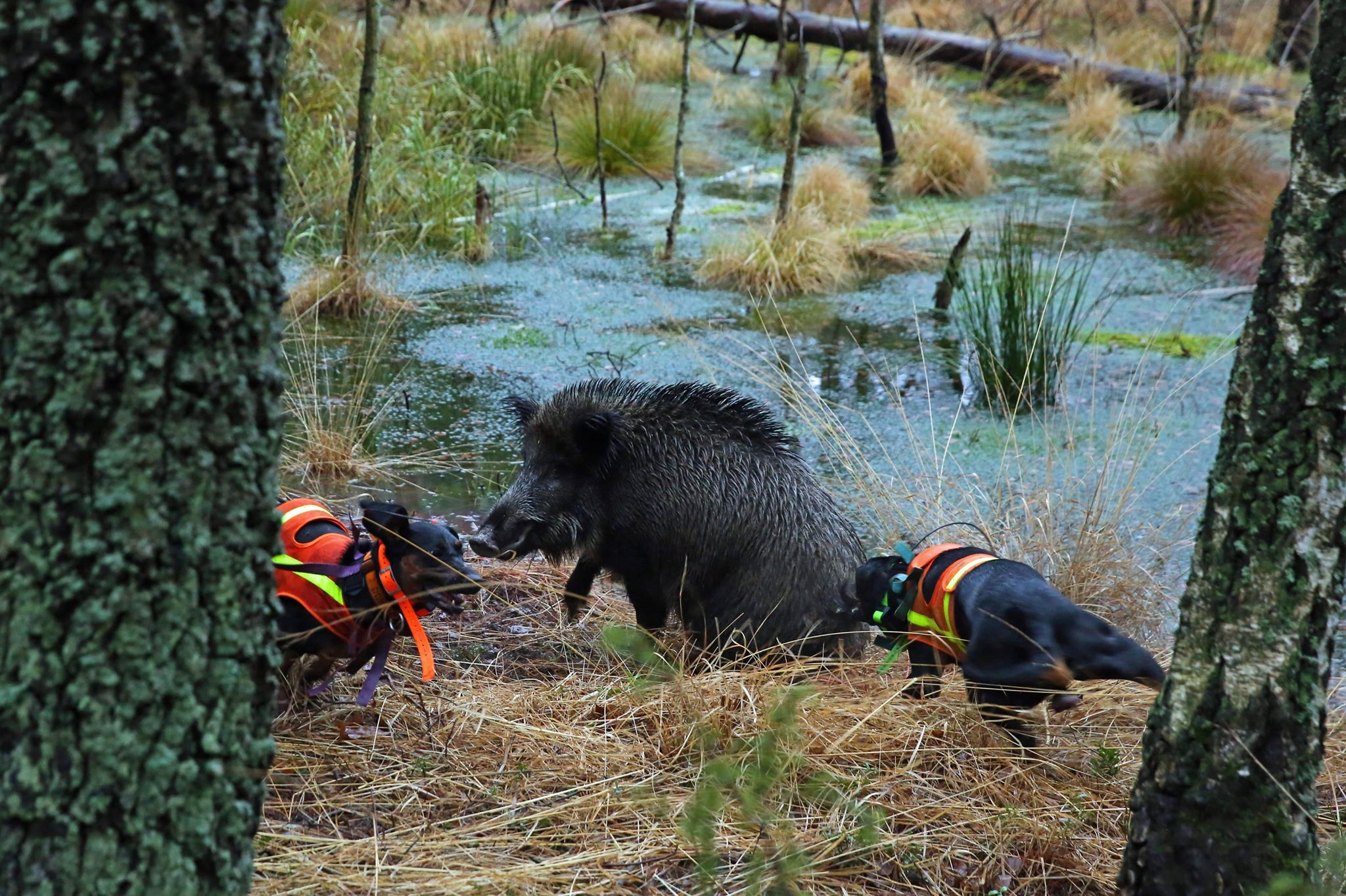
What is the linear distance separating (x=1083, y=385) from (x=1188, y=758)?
5305 millimetres

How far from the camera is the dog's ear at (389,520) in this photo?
3346 millimetres

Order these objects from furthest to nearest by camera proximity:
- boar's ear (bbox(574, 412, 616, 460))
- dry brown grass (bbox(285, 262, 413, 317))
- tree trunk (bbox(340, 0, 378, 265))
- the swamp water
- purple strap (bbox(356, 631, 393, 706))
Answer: dry brown grass (bbox(285, 262, 413, 317)) < tree trunk (bbox(340, 0, 378, 265)) < the swamp water < boar's ear (bbox(574, 412, 616, 460)) < purple strap (bbox(356, 631, 393, 706))

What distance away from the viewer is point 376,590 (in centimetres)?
339

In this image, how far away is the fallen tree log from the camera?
1514 cm

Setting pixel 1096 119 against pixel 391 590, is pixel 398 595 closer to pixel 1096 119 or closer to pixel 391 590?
pixel 391 590

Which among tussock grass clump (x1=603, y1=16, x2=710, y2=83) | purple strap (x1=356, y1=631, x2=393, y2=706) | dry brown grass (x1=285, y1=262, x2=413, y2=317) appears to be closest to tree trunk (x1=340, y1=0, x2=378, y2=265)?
dry brown grass (x1=285, y1=262, x2=413, y2=317)

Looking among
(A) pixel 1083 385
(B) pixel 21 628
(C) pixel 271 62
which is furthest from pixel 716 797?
(A) pixel 1083 385

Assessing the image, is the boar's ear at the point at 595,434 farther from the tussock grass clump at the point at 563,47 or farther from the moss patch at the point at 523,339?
the tussock grass clump at the point at 563,47

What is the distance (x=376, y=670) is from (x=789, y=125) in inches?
406

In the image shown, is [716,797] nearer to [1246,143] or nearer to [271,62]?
[271,62]

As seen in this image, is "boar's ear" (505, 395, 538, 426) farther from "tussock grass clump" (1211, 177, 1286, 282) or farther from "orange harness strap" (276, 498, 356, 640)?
"tussock grass clump" (1211, 177, 1286, 282)

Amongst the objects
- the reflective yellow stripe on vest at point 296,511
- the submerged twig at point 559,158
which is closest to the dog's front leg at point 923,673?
the reflective yellow stripe on vest at point 296,511

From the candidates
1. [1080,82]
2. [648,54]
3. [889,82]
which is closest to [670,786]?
[889,82]

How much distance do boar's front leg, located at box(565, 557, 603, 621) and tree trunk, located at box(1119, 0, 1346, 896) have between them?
8.09 ft
